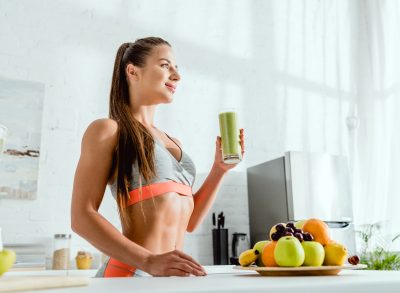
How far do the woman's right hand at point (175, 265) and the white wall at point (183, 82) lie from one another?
2.03 m

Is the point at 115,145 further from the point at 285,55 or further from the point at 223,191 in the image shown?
the point at 285,55

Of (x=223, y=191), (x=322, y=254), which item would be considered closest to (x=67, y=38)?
(x=223, y=191)

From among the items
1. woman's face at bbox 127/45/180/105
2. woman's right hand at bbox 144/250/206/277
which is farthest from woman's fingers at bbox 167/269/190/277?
woman's face at bbox 127/45/180/105

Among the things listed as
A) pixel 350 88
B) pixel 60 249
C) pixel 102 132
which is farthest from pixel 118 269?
pixel 350 88

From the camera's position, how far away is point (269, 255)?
0.81 m

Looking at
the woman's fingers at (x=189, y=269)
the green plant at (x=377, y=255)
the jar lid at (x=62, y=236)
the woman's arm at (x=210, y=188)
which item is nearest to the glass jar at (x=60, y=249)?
the jar lid at (x=62, y=236)

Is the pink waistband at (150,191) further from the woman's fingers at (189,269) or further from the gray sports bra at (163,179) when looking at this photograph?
the woman's fingers at (189,269)

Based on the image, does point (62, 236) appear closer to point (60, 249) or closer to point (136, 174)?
point (60, 249)

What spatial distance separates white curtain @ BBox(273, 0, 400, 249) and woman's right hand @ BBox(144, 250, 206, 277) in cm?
295

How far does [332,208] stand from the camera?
3.11 m

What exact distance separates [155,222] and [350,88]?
344 centimetres

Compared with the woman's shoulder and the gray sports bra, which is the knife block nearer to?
the gray sports bra

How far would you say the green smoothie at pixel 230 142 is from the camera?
1.48m

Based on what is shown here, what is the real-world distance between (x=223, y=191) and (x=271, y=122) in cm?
81
